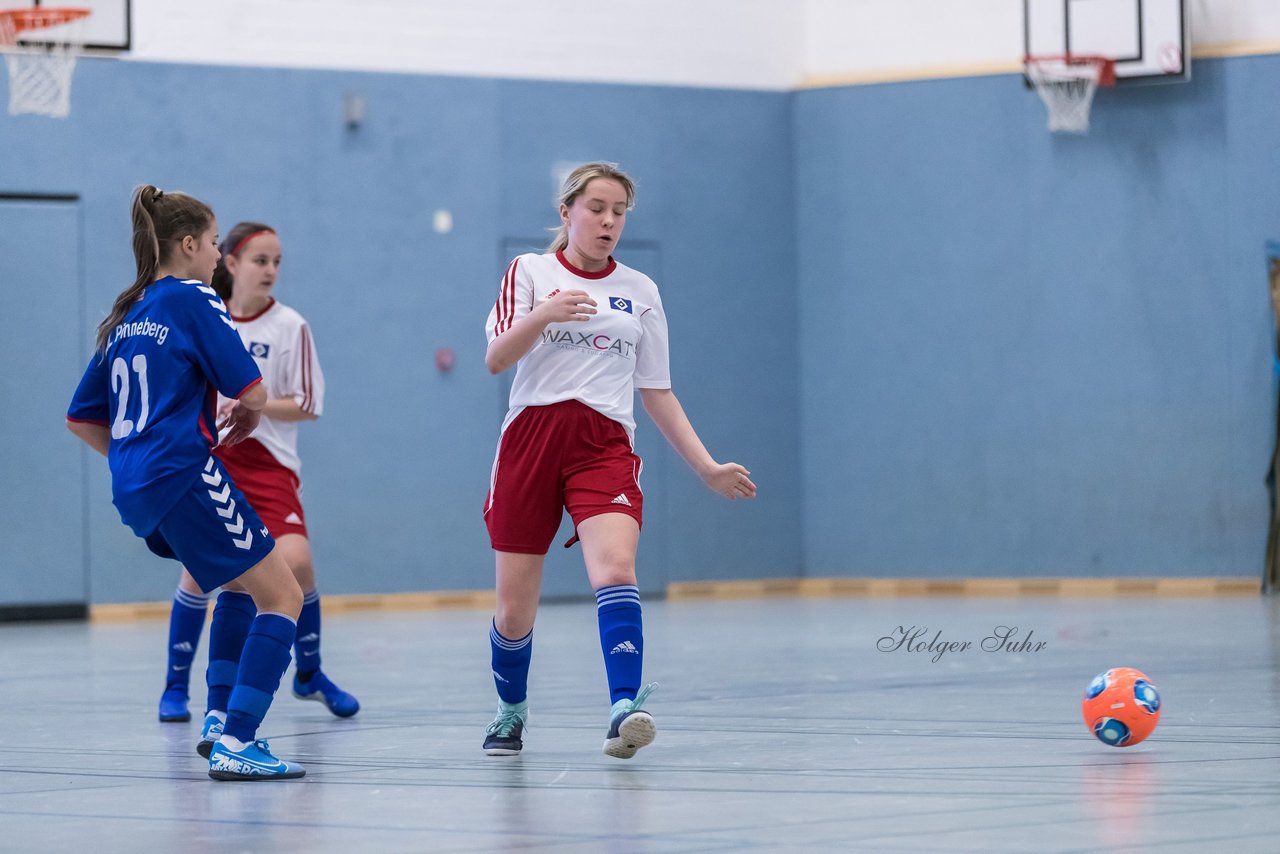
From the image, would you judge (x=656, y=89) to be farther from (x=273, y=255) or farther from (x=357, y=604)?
(x=273, y=255)

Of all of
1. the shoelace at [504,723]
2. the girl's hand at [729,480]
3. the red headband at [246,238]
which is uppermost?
the red headband at [246,238]

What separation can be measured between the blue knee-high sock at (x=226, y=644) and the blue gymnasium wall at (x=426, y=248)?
7131 millimetres

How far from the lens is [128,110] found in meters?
12.0

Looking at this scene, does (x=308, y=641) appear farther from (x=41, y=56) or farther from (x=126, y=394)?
(x=41, y=56)

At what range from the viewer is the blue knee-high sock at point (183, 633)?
6.15 meters

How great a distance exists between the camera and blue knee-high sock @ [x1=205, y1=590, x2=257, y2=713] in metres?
5.16

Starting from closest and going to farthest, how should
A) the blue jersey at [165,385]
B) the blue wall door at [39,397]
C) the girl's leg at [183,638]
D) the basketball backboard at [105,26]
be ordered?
the blue jersey at [165,385] → the girl's leg at [183,638] → the basketball backboard at [105,26] → the blue wall door at [39,397]

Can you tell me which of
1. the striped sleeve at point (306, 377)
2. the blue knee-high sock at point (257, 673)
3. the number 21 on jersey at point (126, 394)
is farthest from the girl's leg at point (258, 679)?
the striped sleeve at point (306, 377)

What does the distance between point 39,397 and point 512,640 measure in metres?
7.78

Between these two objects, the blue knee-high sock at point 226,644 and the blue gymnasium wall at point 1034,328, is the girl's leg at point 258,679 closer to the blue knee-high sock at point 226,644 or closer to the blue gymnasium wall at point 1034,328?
the blue knee-high sock at point 226,644

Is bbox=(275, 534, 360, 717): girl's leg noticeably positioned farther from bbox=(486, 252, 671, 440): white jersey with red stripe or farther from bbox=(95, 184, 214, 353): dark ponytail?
bbox=(95, 184, 214, 353): dark ponytail

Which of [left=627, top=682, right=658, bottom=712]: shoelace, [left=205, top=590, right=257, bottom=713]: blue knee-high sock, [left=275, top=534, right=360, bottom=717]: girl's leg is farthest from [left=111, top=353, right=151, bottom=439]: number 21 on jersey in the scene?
[left=275, top=534, right=360, bottom=717]: girl's leg

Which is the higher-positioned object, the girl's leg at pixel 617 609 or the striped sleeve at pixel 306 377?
the striped sleeve at pixel 306 377

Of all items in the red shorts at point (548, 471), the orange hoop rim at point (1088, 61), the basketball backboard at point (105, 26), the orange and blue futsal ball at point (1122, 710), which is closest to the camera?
the orange and blue futsal ball at point (1122, 710)
